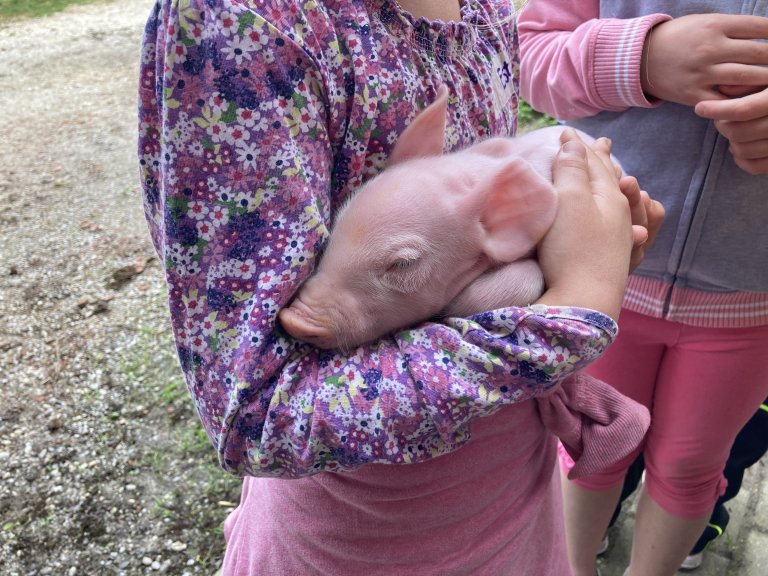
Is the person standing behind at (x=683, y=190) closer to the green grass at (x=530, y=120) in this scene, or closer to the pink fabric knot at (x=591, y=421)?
the pink fabric knot at (x=591, y=421)

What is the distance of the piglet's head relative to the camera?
107 cm

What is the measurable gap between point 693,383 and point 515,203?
1.05 m

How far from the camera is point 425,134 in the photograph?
3.62 feet

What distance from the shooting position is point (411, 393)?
3.15 ft

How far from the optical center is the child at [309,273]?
3.04 feet

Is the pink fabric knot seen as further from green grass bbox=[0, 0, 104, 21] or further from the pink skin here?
green grass bbox=[0, 0, 104, 21]

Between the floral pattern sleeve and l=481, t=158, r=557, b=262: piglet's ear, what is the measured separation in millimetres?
176

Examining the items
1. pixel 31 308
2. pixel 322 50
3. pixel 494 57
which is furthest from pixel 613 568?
pixel 31 308

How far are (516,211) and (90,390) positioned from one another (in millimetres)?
2788

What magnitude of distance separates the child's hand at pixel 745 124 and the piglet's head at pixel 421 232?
0.56m

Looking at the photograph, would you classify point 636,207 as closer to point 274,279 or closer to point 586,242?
point 586,242

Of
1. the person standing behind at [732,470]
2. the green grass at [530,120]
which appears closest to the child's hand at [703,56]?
the person standing behind at [732,470]

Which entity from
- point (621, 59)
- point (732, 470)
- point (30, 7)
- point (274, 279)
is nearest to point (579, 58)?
point (621, 59)

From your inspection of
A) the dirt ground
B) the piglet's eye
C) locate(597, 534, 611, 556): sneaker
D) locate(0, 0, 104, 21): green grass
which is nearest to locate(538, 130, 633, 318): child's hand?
the piglet's eye
